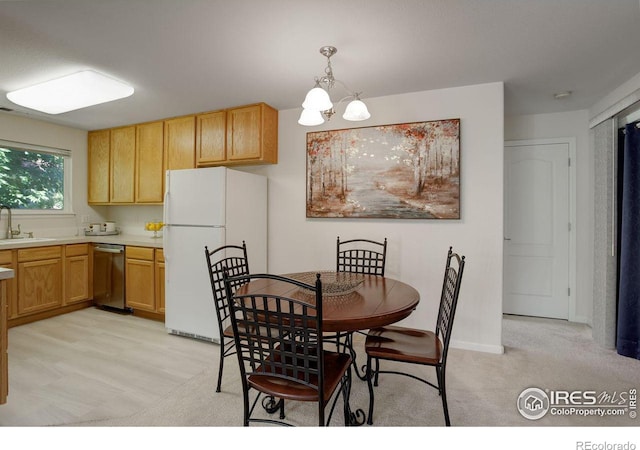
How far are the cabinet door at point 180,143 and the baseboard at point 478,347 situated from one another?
129 inches

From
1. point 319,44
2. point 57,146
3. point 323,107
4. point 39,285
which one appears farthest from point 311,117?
point 57,146

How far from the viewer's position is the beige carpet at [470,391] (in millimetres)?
1831

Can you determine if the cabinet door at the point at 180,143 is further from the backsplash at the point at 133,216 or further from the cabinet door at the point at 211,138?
the backsplash at the point at 133,216

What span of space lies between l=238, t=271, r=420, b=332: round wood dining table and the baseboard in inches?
46.4

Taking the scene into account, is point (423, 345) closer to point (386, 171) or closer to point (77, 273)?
point (386, 171)

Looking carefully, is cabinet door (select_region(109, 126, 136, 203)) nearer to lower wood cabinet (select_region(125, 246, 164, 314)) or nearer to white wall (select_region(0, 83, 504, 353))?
lower wood cabinet (select_region(125, 246, 164, 314))

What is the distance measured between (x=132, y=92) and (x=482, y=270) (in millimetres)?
3546

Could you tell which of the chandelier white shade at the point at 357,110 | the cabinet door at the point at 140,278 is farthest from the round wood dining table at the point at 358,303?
the cabinet door at the point at 140,278

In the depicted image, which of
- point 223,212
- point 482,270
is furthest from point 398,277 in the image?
point 223,212

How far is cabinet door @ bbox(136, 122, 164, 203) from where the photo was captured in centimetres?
385

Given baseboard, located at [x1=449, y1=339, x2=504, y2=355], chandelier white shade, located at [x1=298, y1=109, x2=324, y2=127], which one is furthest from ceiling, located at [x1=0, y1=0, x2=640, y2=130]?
baseboard, located at [x1=449, y1=339, x2=504, y2=355]

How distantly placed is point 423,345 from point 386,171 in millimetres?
1672
